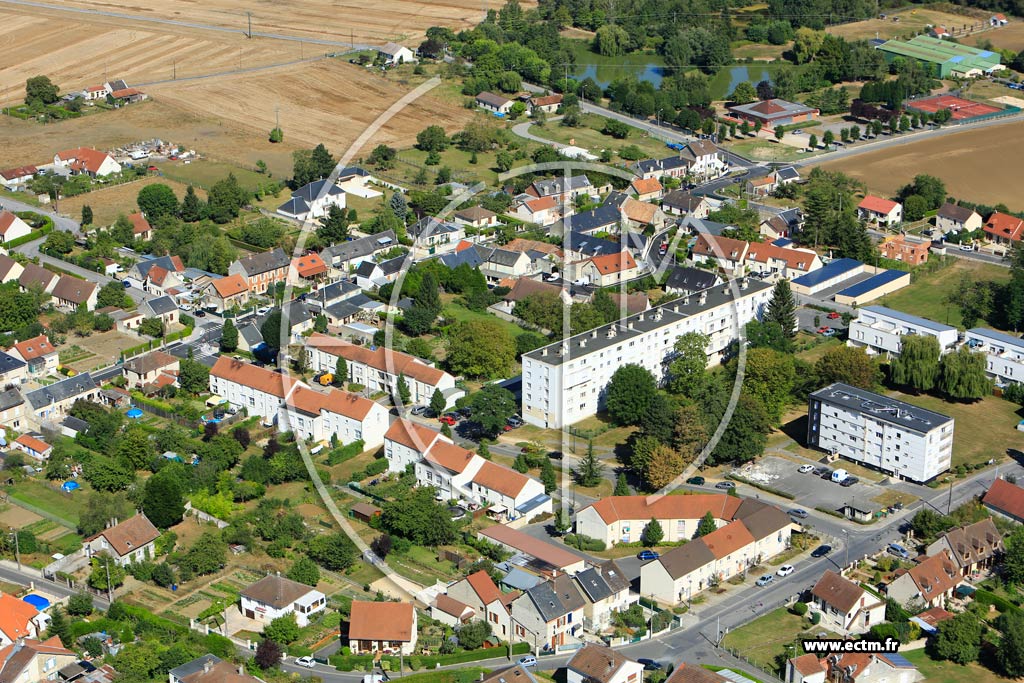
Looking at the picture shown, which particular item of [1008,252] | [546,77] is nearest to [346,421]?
[1008,252]

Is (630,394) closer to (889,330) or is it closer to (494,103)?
(889,330)

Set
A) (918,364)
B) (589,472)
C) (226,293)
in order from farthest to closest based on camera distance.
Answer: (226,293) → (918,364) → (589,472)

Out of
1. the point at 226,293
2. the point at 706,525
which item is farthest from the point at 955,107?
the point at 706,525

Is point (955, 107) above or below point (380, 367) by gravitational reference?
above

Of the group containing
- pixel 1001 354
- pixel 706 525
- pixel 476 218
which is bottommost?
pixel 706 525

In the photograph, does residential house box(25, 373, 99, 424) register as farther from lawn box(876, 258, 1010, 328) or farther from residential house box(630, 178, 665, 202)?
lawn box(876, 258, 1010, 328)

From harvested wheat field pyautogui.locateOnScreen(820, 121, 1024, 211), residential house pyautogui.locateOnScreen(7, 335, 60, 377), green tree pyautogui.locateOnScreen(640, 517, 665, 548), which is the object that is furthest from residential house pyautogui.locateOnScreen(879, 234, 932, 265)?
residential house pyautogui.locateOnScreen(7, 335, 60, 377)
